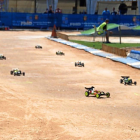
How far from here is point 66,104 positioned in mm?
11367

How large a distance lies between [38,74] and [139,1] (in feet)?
108

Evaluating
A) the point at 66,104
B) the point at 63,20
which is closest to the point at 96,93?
the point at 66,104

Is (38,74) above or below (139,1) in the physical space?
below

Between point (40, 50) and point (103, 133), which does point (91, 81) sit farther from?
point (40, 50)

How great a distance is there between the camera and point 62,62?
68.0 ft

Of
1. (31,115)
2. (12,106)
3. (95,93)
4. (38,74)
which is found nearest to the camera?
(31,115)

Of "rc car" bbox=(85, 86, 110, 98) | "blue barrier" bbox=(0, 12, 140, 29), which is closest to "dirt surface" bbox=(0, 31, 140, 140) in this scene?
"rc car" bbox=(85, 86, 110, 98)

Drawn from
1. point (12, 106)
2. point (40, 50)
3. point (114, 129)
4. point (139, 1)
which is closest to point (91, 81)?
point (12, 106)

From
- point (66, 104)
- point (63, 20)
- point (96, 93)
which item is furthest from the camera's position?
point (63, 20)

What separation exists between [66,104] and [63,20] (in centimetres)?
3511

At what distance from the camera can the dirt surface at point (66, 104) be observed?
873 centimetres

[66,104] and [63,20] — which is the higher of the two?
[63,20]

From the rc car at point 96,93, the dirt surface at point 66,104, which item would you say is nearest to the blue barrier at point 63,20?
the dirt surface at point 66,104

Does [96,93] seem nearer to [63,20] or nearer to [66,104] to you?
[66,104]
